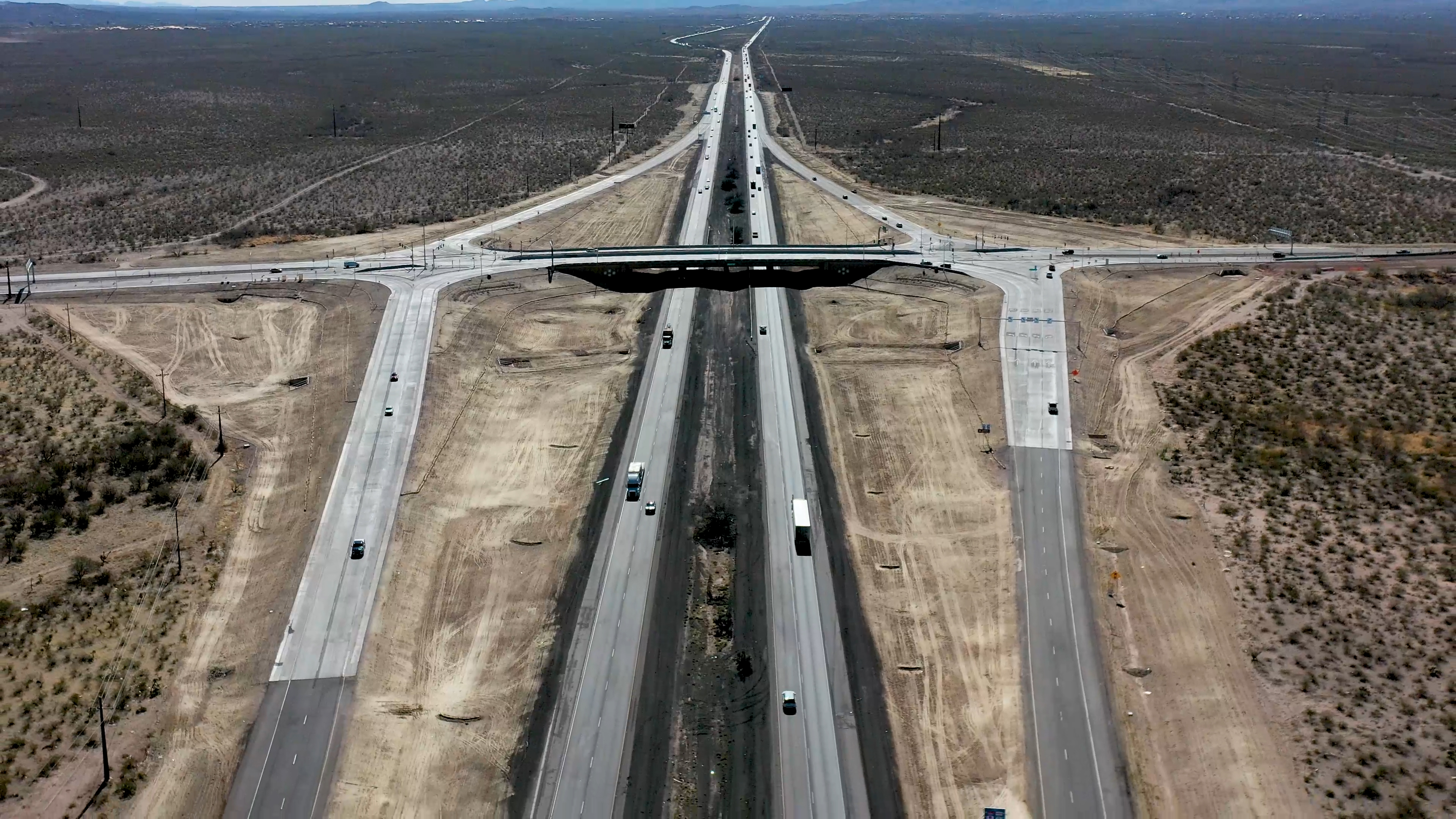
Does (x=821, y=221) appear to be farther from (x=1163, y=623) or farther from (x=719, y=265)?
(x=1163, y=623)

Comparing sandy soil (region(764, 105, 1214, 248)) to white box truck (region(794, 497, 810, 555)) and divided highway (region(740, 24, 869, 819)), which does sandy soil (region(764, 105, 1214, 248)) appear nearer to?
divided highway (region(740, 24, 869, 819))

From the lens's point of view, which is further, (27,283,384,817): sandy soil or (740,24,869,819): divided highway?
(27,283,384,817): sandy soil

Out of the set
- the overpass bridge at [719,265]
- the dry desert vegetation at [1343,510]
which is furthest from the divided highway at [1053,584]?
the overpass bridge at [719,265]

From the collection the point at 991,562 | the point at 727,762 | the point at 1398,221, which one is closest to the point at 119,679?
the point at 727,762

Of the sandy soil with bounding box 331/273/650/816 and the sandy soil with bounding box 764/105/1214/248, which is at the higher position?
the sandy soil with bounding box 764/105/1214/248

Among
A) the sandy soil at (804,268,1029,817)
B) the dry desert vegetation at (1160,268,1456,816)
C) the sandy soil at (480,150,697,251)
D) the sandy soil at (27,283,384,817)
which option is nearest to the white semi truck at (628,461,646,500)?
the sandy soil at (804,268,1029,817)

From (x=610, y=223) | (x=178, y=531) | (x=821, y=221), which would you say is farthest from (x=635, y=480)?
(x=821, y=221)

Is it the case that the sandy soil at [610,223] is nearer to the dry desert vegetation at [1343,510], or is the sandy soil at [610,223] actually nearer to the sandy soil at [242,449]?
the sandy soil at [242,449]
